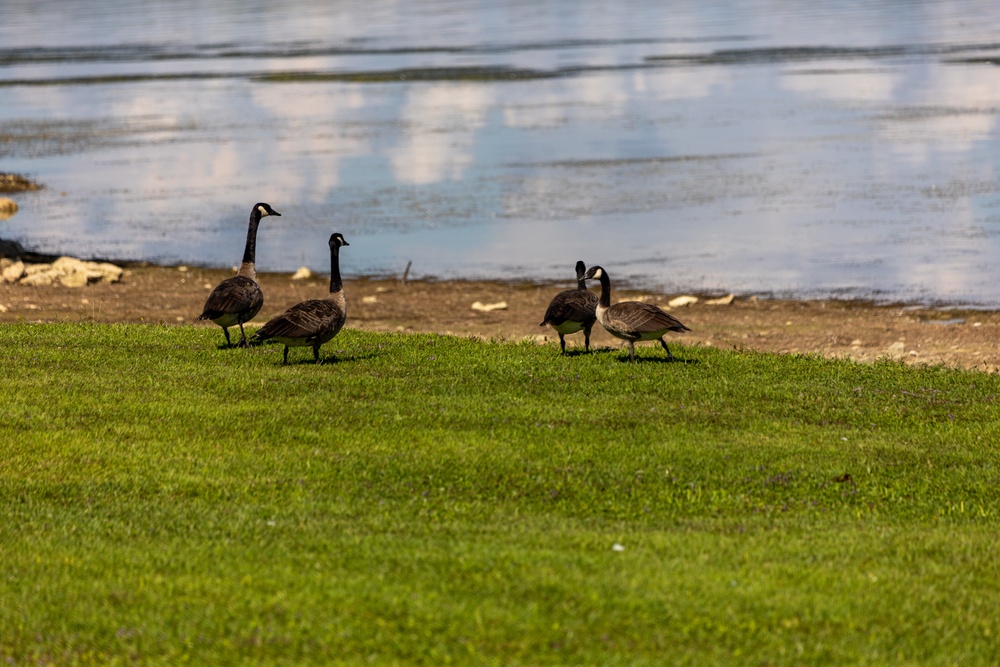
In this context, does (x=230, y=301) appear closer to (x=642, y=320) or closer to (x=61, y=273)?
(x=642, y=320)

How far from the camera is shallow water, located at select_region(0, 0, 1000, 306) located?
126 feet

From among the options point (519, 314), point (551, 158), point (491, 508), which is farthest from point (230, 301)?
point (551, 158)

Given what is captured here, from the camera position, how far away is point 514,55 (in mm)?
103562

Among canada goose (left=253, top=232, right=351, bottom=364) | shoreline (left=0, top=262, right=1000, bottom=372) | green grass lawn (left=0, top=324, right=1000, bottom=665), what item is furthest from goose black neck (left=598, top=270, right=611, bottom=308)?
canada goose (left=253, top=232, right=351, bottom=364)

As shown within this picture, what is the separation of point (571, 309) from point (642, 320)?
1529 mm

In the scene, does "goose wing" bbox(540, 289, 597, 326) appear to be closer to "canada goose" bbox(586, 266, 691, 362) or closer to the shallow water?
"canada goose" bbox(586, 266, 691, 362)

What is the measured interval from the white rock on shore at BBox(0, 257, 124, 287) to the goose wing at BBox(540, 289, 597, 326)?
1876 centimetres

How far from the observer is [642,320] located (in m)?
19.7

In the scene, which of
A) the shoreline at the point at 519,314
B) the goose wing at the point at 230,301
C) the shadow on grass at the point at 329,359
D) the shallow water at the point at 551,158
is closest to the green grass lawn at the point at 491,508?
the shadow on grass at the point at 329,359

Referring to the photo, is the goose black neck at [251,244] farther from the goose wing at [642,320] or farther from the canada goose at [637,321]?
the goose wing at [642,320]

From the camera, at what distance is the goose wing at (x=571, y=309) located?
824 inches

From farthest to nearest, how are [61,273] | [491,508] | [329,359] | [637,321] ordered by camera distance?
[61,273] < [329,359] < [637,321] < [491,508]

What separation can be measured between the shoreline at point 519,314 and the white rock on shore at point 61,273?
49cm

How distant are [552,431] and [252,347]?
717cm
